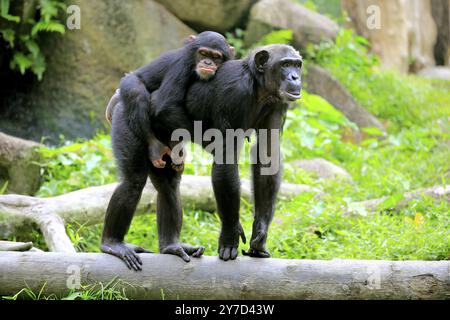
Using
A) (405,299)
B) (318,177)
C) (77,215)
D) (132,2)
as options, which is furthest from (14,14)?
(405,299)

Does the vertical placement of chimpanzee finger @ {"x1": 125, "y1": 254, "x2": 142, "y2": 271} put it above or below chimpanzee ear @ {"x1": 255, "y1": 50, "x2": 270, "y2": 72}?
below

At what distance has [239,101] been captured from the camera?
5.67 meters

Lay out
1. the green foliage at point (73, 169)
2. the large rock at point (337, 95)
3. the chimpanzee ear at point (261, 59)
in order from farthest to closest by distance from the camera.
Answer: the large rock at point (337, 95), the green foliage at point (73, 169), the chimpanzee ear at point (261, 59)

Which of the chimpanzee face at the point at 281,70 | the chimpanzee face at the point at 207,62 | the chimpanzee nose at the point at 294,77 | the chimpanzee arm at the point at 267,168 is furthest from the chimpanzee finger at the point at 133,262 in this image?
the chimpanzee nose at the point at 294,77

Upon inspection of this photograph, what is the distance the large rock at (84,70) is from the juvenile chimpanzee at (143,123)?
20.0 feet

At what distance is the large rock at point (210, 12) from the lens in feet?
42.5

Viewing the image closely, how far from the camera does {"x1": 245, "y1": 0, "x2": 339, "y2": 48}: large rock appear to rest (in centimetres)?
1369

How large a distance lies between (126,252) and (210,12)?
848cm

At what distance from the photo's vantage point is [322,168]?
10.6m

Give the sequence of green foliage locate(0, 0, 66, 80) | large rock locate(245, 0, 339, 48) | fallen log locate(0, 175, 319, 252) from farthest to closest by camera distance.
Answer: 1. large rock locate(245, 0, 339, 48)
2. green foliage locate(0, 0, 66, 80)
3. fallen log locate(0, 175, 319, 252)

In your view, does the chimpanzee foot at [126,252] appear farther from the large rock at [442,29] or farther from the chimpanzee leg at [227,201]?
the large rock at [442,29]

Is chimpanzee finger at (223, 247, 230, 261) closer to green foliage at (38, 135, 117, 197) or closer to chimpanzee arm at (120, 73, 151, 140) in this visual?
chimpanzee arm at (120, 73, 151, 140)

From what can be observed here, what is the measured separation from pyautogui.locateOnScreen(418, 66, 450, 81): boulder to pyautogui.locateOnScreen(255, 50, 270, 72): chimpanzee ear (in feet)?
43.6

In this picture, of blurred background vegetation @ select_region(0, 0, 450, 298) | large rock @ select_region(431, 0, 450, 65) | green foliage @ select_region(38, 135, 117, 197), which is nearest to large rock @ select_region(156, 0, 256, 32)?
blurred background vegetation @ select_region(0, 0, 450, 298)
